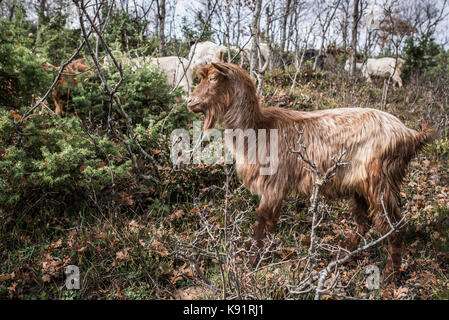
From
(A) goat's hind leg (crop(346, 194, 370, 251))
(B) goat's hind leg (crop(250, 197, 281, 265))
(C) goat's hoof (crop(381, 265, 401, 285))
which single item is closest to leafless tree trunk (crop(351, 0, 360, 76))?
(A) goat's hind leg (crop(346, 194, 370, 251))

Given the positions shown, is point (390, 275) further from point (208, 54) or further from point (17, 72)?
point (208, 54)

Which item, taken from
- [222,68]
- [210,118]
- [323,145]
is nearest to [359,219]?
[323,145]

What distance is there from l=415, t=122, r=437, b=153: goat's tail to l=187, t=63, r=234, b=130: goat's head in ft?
6.00

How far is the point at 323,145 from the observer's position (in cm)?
310

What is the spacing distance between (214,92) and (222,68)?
246 mm

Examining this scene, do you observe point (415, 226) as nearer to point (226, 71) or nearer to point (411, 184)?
point (411, 184)

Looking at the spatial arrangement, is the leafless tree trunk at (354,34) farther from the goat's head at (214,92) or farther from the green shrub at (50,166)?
the green shrub at (50,166)

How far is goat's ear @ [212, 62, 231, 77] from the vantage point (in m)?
3.15

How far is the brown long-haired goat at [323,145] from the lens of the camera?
292cm

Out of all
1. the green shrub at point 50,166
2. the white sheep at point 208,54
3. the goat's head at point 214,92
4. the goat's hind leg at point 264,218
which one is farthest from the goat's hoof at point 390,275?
the white sheep at point 208,54

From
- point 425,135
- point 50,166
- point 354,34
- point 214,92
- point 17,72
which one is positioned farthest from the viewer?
point 354,34

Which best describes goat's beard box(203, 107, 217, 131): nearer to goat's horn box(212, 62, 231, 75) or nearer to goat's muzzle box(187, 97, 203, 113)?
goat's muzzle box(187, 97, 203, 113)

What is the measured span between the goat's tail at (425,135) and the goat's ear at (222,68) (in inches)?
74.8

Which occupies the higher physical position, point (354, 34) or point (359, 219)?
point (354, 34)
